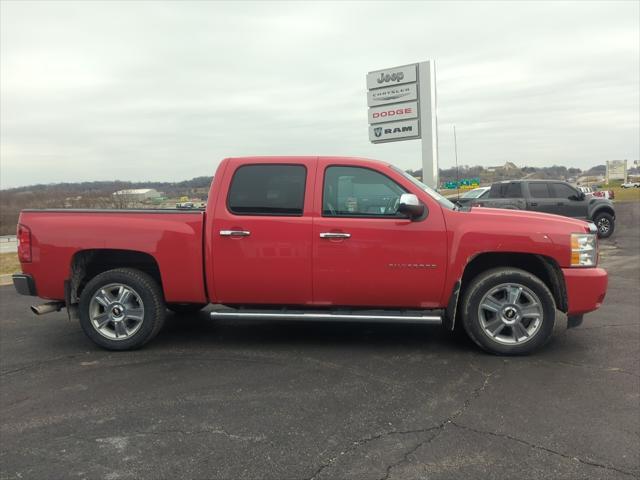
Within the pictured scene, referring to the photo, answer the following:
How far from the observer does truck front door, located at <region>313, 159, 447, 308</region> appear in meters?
4.63

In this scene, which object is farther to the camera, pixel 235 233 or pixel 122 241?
pixel 122 241

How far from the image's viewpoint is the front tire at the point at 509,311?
181 inches

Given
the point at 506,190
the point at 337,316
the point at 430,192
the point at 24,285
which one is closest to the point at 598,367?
the point at 430,192

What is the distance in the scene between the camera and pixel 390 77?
17000 millimetres

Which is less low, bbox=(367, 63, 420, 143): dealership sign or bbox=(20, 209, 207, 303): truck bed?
bbox=(367, 63, 420, 143): dealership sign

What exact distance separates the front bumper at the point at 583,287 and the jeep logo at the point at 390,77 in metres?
13.5

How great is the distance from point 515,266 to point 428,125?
12.6 meters

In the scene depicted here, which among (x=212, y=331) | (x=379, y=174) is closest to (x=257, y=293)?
(x=212, y=331)

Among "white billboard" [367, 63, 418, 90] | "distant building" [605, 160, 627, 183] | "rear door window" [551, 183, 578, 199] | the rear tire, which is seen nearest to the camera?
"rear door window" [551, 183, 578, 199]

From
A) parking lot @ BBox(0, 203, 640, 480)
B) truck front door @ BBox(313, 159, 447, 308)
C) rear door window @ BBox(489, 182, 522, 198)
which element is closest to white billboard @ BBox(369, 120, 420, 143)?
rear door window @ BBox(489, 182, 522, 198)

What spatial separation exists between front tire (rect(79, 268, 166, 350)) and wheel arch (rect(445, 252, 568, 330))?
2864mm

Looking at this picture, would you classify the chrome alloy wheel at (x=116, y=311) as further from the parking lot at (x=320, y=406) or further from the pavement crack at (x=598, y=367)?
the pavement crack at (x=598, y=367)

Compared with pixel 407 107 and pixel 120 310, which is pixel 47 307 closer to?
pixel 120 310

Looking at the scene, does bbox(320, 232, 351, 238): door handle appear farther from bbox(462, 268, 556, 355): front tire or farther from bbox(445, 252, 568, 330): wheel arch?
bbox(462, 268, 556, 355): front tire
